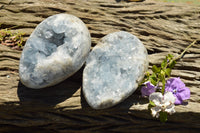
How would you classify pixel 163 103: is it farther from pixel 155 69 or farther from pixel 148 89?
pixel 155 69

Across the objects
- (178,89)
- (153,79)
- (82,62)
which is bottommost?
(178,89)

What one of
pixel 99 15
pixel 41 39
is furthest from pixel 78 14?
pixel 41 39

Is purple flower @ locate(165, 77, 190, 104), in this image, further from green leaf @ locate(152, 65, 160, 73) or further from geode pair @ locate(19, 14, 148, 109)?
geode pair @ locate(19, 14, 148, 109)

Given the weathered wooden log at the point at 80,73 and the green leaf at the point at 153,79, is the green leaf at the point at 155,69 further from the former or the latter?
the weathered wooden log at the point at 80,73

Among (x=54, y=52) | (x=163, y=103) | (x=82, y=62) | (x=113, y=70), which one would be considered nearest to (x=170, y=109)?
(x=163, y=103)

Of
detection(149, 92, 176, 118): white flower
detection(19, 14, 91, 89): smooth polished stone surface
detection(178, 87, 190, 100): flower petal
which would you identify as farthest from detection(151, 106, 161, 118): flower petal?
detection(19, 14, 91, 89): smooth polished stone surface

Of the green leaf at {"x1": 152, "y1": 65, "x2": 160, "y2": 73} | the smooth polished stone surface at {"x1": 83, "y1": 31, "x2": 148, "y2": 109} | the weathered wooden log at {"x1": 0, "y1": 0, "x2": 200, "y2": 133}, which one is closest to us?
the smooth polished stone surface at {"x1": 83, "y1": 31, "x2": 148, "y2": 109}
